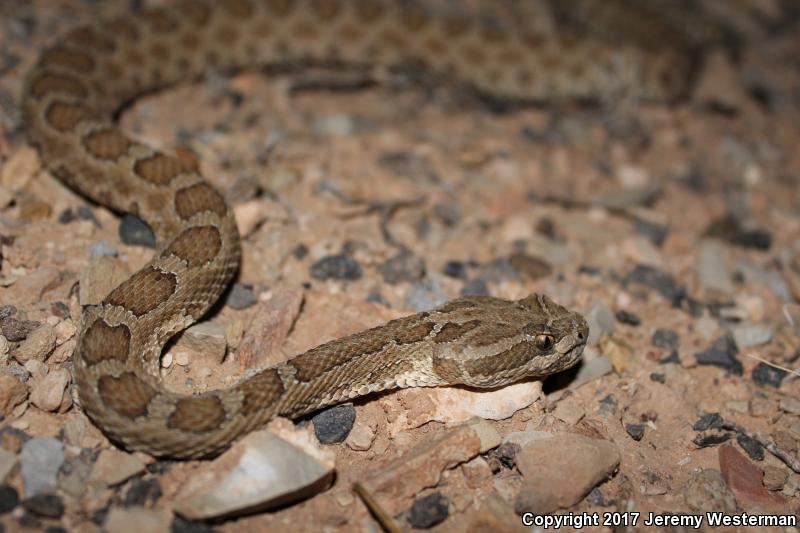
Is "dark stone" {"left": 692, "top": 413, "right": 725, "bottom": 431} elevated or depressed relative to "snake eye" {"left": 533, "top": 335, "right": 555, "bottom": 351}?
depressed

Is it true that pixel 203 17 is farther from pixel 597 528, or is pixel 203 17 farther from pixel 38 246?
pixel 597 528

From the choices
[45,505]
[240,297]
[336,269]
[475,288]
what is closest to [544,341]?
[475,288]

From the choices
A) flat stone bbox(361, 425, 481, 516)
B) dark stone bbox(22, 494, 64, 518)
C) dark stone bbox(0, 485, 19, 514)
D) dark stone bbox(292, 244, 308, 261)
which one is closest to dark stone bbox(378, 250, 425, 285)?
dark stone bbox(292, 244, 308, 261)

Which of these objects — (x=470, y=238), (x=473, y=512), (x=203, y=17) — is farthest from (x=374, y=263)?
(x=203, y=17)

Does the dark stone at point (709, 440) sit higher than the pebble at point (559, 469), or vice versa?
the pebble at point (559, 469)

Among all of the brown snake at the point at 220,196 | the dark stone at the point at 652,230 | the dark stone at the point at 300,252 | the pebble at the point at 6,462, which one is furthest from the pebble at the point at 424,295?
the pebble at the point at 6,462

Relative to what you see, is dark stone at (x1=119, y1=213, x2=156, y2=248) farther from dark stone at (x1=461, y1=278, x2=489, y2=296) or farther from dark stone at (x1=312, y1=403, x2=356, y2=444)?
dark stone at (x1=461, y1=278, x2=489, y2=296)

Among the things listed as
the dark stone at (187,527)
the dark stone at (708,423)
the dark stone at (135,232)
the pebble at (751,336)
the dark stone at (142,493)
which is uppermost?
the dark stone at (135,232)

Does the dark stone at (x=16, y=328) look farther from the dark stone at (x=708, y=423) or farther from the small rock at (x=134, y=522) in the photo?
the dark stone at (x=708, y=423)

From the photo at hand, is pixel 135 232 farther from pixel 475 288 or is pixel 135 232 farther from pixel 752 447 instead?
pixel 752 447
